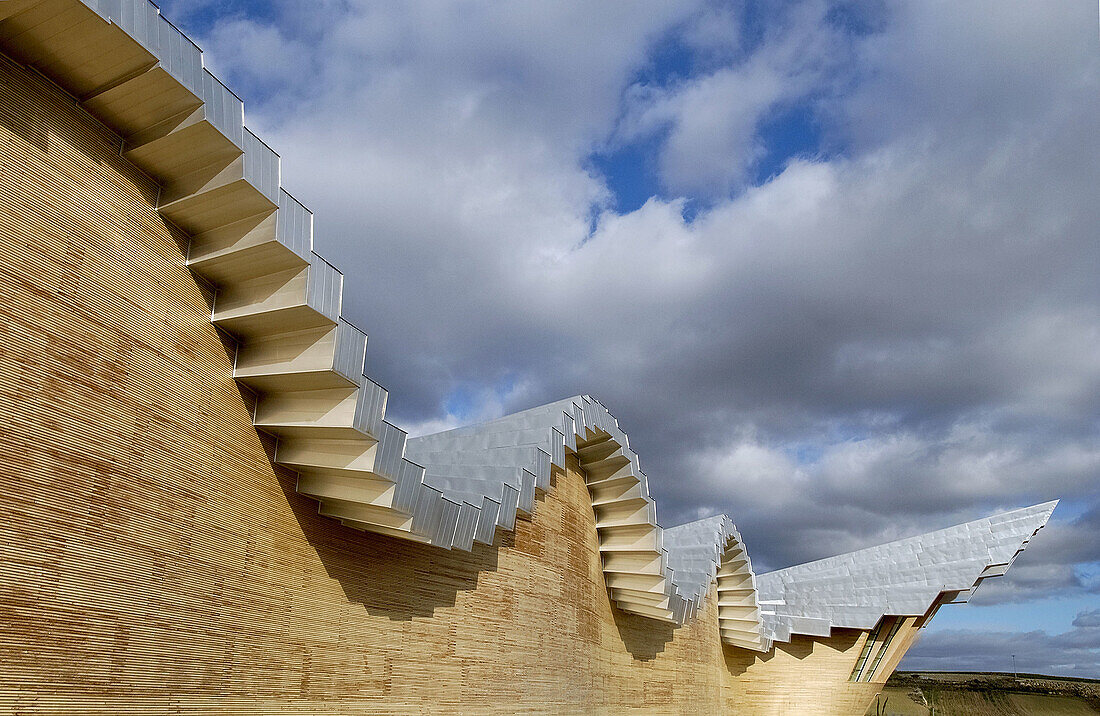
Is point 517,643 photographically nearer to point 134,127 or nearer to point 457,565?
point 457,565

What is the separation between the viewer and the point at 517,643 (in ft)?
42.7

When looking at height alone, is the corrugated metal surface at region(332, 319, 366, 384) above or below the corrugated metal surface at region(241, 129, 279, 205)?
below

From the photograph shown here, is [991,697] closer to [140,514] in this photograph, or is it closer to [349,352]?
[349,352]

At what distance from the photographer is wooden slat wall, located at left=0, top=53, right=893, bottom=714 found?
250 inches

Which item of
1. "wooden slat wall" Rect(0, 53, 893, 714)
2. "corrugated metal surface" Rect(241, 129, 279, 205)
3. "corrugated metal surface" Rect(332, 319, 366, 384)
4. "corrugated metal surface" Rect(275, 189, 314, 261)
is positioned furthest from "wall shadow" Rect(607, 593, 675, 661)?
"corrugated metal surface" Rect(241, 129, 279, 205)

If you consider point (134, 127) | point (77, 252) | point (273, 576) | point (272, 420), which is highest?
point (134, 127)

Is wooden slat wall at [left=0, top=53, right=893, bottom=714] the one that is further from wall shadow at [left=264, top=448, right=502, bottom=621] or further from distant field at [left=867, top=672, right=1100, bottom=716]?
distant field at [left=867, top=672, right=1100, bottom=716]

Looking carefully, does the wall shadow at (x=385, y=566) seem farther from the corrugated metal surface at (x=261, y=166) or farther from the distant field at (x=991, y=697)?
the distant field at (x=991, y=697)

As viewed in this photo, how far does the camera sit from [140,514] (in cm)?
712

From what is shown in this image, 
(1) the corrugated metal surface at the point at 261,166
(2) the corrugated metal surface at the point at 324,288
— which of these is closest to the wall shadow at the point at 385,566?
(2) the corrugated metal surface at the point at 324,288

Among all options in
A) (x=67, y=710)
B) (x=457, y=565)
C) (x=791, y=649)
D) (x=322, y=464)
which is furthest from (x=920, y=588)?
(x=67, y=710)

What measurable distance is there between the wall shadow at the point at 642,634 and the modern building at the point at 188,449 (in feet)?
17.8

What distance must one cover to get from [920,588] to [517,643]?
19.5 metres

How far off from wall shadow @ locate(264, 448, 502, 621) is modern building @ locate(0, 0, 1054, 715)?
1.4 inches
